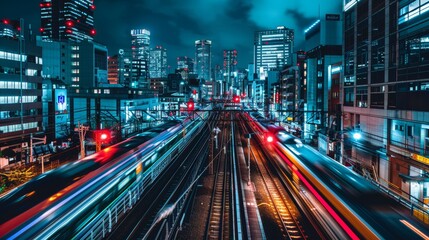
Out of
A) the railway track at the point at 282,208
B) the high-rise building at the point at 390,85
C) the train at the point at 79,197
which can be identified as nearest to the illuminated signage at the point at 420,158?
the high-rise building at the point at 390,85

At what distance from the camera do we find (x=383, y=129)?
21422 mm

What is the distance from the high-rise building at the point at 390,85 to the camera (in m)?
17.4

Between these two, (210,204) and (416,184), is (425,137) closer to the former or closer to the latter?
(416,184)

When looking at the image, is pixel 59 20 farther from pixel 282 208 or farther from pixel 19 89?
pixel 282 208

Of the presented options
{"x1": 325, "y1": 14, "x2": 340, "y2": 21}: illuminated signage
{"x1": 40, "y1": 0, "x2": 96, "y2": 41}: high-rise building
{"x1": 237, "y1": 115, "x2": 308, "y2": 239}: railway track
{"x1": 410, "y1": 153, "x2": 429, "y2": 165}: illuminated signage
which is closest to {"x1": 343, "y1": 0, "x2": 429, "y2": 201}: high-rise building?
{"x1": 410, "y1": 153, "x2": 429, "y2": 165}: illuminated signage

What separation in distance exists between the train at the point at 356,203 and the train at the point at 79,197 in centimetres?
759

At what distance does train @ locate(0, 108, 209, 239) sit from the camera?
318 inches

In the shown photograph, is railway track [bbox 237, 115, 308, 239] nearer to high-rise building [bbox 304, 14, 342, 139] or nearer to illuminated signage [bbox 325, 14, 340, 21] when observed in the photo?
high-rise building [bbox 304, 14, 342, 139]

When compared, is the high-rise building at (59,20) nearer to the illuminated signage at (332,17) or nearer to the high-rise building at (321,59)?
the high-rise building at (321,59)

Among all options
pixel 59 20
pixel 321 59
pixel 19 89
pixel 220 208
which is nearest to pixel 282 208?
pixel 220 208

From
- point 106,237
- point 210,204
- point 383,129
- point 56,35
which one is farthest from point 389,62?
point 56,35

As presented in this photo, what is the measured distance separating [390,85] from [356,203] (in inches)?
545

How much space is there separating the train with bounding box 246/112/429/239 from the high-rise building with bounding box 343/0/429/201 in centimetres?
274

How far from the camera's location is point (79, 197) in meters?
9.99
